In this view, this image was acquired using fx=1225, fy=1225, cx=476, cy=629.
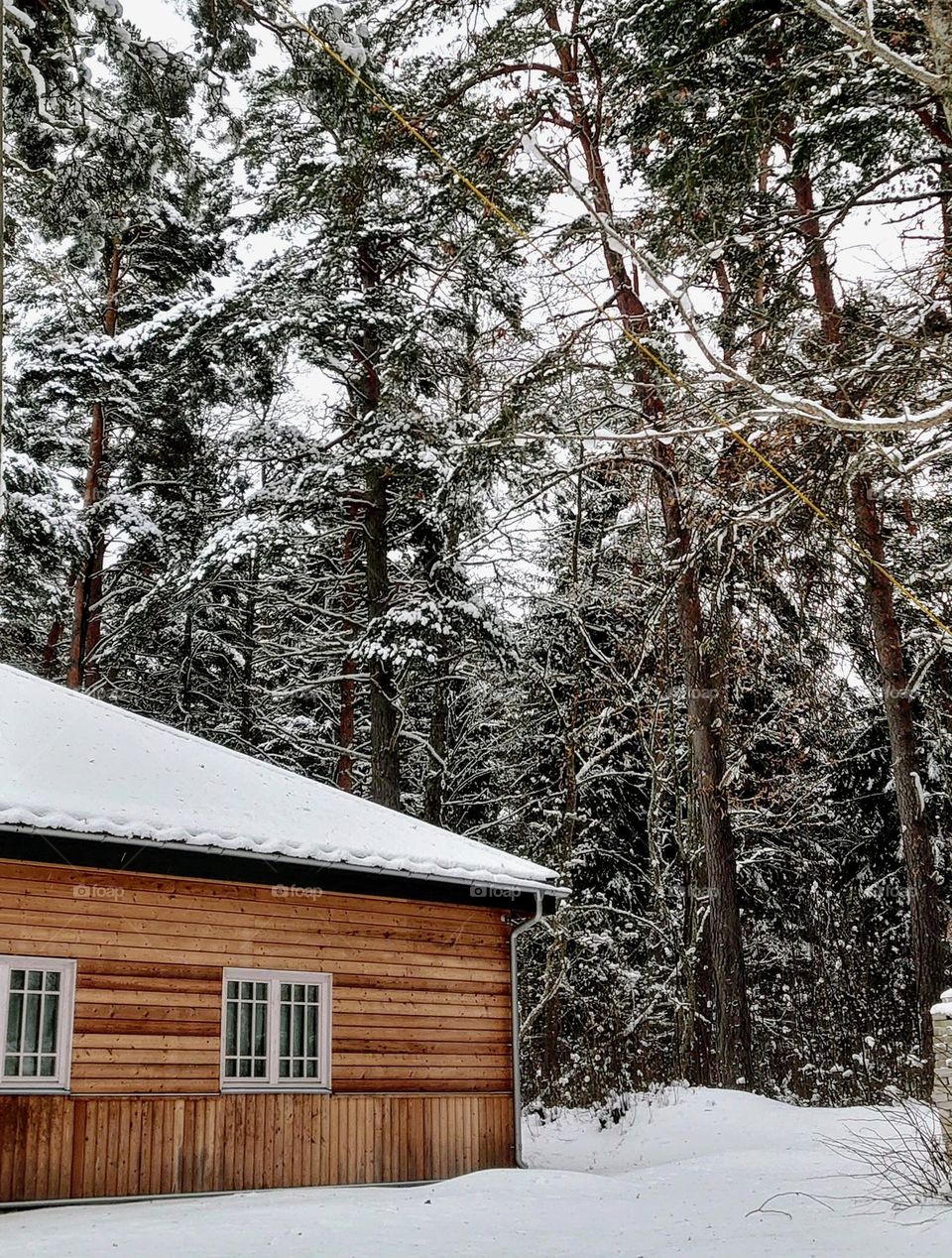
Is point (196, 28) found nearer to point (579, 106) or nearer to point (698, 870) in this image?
point (579, 106)

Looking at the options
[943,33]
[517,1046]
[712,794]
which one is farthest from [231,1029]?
[943,33]

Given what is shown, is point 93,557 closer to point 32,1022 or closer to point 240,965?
point 240,965

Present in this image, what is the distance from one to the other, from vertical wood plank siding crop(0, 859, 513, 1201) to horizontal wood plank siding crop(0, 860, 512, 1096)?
15mm

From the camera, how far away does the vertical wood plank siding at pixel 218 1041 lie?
9781 mm

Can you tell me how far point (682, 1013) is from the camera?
19.2 metres

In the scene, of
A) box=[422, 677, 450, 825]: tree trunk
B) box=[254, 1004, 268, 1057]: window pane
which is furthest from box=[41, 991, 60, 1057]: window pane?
box=[422, 677, 450, 825]: tree trunk

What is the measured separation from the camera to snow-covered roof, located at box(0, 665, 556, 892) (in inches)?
399

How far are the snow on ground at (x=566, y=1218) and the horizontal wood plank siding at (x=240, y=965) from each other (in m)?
1.11

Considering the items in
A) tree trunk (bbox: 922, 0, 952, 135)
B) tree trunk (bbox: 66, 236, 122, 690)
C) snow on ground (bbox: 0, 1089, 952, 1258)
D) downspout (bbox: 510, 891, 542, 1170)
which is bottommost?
snow on ground (bbox: 0, 1089, 952, 1258)

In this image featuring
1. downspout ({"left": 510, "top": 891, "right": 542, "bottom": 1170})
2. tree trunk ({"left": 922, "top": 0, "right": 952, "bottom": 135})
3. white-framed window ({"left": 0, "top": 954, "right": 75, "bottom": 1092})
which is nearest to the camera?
tree trunk ({"left": 922, "top": 0, "right": 952, "bottom": 135})

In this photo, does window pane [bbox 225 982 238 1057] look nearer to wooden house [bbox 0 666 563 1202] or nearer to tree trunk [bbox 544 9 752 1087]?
wooden house [bbox 0 666 563 1202]

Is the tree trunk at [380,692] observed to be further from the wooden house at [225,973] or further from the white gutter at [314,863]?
the white gutter at [314,863]

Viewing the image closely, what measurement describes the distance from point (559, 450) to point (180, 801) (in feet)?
28.3

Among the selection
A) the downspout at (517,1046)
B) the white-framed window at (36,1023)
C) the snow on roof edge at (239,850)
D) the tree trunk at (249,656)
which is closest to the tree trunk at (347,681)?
the tree trunk at (249,656)
